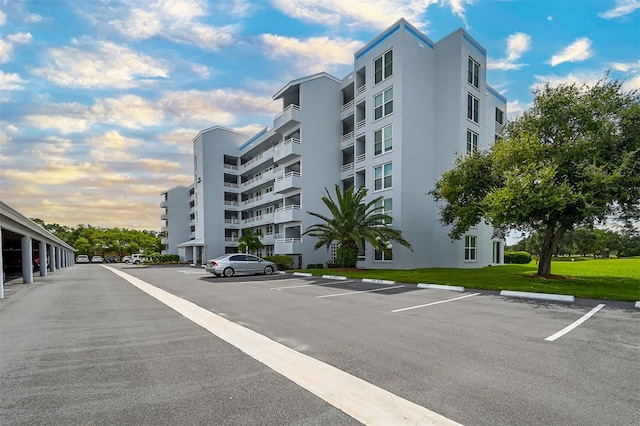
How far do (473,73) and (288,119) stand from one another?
1602 centimetres

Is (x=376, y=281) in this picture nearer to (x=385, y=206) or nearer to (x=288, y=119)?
(x=385, y=206)

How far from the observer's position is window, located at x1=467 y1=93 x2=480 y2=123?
2572cm

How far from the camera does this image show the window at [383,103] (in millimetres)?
24273

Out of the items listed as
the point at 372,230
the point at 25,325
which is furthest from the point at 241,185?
the point at 25,325

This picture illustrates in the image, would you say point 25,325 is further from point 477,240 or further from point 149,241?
point 149,241

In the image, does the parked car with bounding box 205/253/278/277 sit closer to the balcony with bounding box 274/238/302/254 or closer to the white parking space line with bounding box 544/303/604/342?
the balcony with bounding box 274/238/302/254

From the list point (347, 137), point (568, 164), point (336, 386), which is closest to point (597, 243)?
point (347, 137)

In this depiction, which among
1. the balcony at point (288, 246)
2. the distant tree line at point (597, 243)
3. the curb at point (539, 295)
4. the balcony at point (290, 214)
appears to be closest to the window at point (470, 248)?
the balcony at point (288, 246)

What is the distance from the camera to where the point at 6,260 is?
1432 inches

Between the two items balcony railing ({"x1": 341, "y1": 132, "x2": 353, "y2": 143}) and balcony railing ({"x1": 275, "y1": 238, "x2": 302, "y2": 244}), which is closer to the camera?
balcony railing ({"x1": 275, "y1": 238, "x2": 302, "y2": 244})

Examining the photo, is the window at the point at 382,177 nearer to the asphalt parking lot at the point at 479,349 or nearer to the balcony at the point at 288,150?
the balcony at the point at 288,150

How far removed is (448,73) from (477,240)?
1381 cm

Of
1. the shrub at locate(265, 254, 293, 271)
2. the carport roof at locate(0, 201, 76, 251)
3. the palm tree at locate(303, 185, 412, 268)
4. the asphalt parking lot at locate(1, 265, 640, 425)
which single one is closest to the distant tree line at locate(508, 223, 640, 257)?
the palm tree at locate(303, 185, 412, 268)

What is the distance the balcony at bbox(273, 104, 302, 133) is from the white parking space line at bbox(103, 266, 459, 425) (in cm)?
2438
